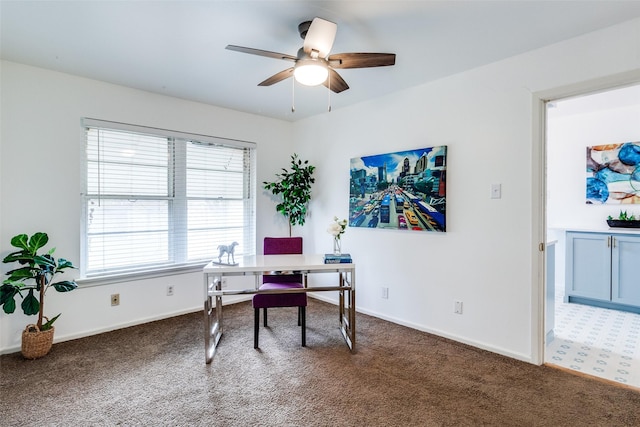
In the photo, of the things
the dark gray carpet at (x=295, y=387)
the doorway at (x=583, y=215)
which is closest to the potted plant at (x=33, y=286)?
the dark gray carpet at (x=295, y=387)

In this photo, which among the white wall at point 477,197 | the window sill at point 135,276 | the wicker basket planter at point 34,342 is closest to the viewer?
the white wall at point 477,197

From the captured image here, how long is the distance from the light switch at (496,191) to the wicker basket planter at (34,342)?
3900 mm

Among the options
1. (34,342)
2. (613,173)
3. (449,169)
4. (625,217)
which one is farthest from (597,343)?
(34,342)

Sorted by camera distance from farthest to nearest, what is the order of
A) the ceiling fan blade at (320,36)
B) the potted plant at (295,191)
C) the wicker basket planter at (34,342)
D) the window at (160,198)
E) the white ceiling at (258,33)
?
the potted plant at (295,191), the window at (160,198), the wicker basket planter at (34,342), the white ceiling at (258,33), the ceiling fan blade at (320,36)

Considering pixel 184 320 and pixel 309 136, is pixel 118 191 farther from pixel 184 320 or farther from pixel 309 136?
pixel 309 136

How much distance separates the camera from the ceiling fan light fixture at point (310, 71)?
6.63 feet

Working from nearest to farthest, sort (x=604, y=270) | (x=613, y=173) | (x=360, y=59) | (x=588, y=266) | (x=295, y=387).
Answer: (x=360, y=59) < (x=295, y=387) < (x=604, y=270) < (x=588, y=266) < (x=613, y=173)

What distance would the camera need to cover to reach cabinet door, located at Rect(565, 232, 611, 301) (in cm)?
384

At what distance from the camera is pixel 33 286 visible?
2678 mm

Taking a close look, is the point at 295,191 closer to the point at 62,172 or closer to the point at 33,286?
the point at 62,172

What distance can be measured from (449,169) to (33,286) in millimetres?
3748

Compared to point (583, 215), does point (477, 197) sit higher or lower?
higher

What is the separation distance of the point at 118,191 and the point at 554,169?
18.8ft

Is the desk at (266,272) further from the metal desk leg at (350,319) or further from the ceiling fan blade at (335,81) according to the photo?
the ceiling fan blade at (335,81)
